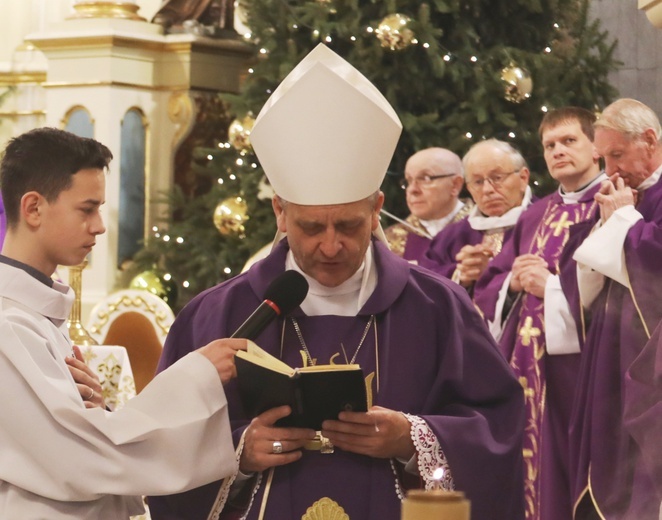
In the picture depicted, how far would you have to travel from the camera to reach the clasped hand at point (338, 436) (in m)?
3.02

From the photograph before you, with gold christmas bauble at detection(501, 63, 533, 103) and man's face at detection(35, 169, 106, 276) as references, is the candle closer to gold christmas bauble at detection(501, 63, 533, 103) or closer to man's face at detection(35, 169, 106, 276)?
man's face at detection(35, 169, 106, 276)

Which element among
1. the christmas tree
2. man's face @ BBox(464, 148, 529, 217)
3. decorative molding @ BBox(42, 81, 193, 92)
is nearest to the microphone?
man's face @ BBox(464, 148, 529, 217)

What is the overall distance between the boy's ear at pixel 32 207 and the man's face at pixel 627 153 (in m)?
3.37

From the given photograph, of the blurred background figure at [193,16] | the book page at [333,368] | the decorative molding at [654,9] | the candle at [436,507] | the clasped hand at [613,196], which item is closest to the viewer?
the candle at [436,507]

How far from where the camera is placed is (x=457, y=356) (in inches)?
128

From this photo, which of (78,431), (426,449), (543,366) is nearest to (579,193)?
(543,366)

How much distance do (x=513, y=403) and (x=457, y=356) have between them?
0.65ft

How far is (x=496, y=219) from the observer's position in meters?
7.10

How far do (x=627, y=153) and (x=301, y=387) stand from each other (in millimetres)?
3321

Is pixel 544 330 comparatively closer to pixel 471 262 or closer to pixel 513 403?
pixel 471 262

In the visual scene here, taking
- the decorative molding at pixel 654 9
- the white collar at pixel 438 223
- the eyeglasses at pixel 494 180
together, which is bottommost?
the white collar at pixel 438 223

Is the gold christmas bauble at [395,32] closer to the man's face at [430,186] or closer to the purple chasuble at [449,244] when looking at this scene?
the man's face at [430,186]

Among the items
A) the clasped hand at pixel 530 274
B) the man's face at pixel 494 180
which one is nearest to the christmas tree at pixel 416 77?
the man's face at pixel 494 180

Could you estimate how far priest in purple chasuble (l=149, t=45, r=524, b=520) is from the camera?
315 centimetres
